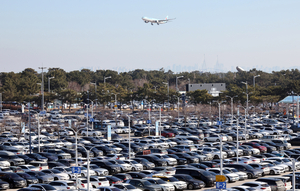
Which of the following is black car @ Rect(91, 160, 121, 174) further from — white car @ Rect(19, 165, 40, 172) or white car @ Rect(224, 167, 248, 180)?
white car @ Rect(224, 167, 248, 180)

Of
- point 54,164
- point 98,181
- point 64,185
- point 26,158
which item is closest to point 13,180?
point 64,185

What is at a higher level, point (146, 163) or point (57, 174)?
point (57, 174)

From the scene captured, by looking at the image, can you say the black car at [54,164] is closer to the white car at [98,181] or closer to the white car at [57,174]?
the white car at [57,174]

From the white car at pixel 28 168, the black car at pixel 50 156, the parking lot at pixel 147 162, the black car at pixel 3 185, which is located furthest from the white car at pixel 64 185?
the black car at pixel 50 156

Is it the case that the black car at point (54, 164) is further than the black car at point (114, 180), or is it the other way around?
the black car at point (54, 164)

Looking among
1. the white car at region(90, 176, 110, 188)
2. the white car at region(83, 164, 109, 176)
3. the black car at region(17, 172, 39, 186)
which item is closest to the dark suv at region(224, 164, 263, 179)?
the white car at region(83, 164, 109, 176)

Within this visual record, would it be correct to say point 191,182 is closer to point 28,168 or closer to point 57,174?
point 57,174
